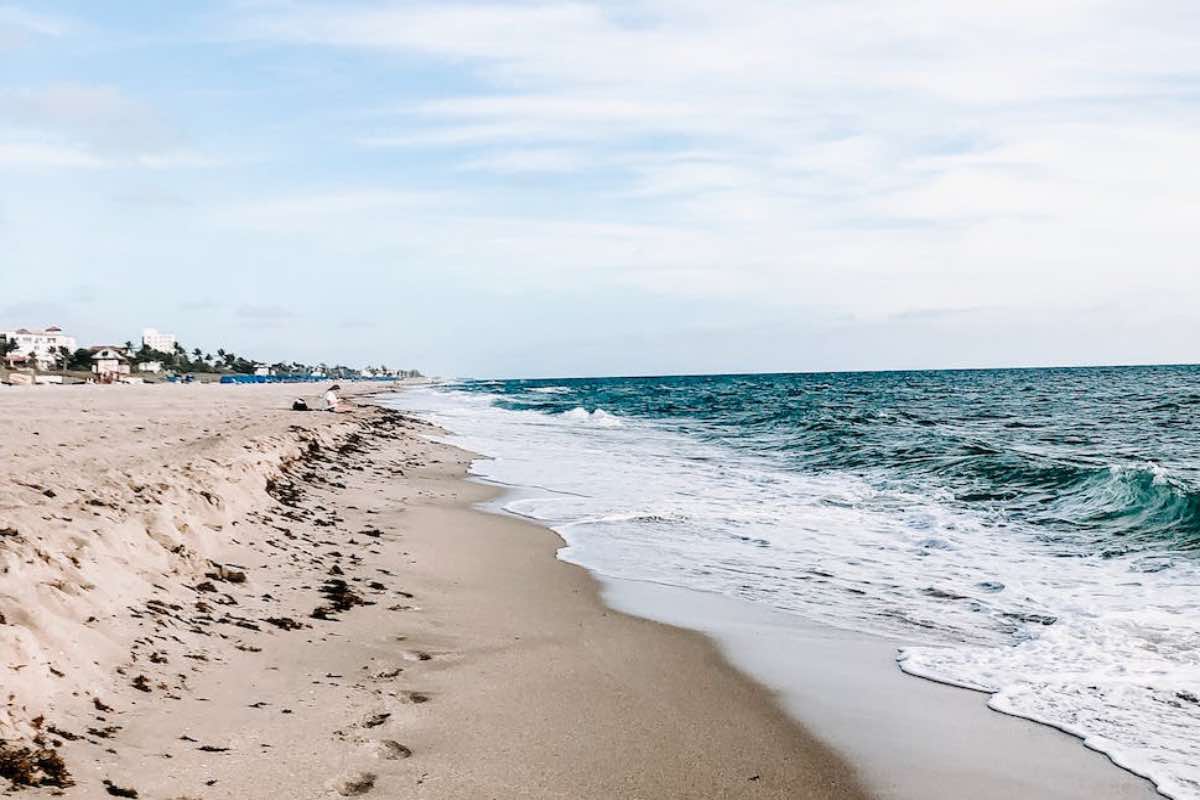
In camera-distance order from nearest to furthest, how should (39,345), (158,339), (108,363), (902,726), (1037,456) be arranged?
1. (902,726)
2. (1037,456)
3. (108,363)
4. (39,345)
5. (158,339)

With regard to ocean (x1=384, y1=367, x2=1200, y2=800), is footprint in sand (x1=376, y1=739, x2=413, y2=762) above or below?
above

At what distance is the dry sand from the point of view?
11.9 feet

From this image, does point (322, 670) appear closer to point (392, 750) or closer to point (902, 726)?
point (392, 750)

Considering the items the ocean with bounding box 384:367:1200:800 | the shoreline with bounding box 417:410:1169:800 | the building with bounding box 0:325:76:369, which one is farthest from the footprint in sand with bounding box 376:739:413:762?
the building with bounding box 0:325:76:369

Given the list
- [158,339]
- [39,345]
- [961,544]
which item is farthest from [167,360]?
[961,544]

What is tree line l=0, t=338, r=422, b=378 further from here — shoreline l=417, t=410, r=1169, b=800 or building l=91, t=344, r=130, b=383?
shoreline l=417, t=410, r=1169, b=800

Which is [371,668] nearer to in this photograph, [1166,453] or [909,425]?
[1166,453]

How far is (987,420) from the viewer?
31344 mm

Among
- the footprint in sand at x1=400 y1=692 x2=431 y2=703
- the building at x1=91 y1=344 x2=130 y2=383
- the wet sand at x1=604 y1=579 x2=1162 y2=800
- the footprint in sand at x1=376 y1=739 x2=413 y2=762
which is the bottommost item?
the wet sand at x1=604 y1=579 x2=1162 y2=800

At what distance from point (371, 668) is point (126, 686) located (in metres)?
1.44

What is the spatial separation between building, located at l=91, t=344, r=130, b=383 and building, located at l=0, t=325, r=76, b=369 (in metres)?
5.04

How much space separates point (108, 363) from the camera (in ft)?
292

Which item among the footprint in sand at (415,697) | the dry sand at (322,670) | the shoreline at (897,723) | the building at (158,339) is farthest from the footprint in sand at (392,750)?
the building at (158,339)

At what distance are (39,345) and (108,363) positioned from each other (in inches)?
1658
